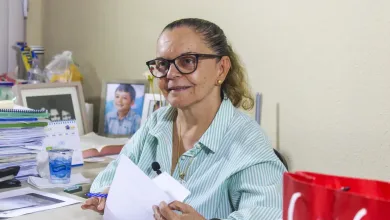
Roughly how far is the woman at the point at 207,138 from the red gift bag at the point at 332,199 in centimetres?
44

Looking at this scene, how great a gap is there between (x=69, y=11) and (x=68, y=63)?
0.44 meters

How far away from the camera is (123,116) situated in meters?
2.39

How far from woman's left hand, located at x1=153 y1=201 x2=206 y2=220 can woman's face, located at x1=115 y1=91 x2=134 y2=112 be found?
130cm

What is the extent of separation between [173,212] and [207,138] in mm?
292

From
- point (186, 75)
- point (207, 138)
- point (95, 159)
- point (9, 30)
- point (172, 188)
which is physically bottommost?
point (95, 159)

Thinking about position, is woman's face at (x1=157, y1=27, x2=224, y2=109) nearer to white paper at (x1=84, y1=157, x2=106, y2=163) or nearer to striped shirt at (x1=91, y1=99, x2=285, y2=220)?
striped shirt at (x1=91, y1=99, x2=285, y2=220)

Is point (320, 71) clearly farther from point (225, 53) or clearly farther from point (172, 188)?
point (172, 188)

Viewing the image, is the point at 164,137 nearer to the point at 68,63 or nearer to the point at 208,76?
the point at 208,76

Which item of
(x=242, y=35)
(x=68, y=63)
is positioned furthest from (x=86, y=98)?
(x=242, y=35)

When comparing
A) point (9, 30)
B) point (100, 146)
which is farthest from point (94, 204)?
point (9, 30)

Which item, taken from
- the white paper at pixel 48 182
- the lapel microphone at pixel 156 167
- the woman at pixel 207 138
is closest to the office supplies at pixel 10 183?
the white paper at pixel 48 182

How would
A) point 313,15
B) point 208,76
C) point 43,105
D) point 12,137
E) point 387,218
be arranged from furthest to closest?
point 43,105 → point 313,15 → point 12,137 → point 208,76 → point 387,218

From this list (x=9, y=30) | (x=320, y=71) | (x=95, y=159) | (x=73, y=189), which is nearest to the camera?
(x=73, y=189)

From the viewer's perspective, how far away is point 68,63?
102 inches
